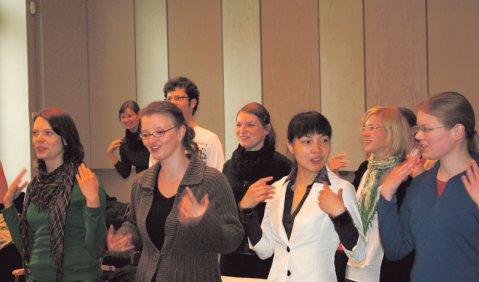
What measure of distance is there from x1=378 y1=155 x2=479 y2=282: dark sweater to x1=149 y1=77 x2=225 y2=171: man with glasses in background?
1.72 m

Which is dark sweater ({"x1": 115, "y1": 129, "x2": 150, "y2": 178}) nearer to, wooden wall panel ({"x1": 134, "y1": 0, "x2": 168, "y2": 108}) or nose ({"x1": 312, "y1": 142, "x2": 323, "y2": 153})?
wooden wall panel ({"x1": 134, "y1": 0, "x2": 168, "y2": 108})

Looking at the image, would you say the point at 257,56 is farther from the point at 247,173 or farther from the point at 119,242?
the point at 119,242

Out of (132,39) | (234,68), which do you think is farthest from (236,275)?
(132,39)

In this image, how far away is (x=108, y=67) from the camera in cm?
757

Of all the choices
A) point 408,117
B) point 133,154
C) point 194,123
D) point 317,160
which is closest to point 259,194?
point 317,160

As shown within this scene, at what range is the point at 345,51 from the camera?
6098mm

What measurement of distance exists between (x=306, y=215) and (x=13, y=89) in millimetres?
5323

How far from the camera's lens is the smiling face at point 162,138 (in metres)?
2.66

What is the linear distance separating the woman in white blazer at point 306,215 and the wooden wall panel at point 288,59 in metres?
3.60

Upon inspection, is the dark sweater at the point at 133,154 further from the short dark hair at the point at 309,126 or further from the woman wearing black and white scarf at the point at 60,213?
the short dark hair at the point at 309,126

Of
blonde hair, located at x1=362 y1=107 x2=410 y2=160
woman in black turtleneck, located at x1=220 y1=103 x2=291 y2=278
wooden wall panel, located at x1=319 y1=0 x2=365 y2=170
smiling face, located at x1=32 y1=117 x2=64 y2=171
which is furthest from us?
wooden wall panel, located at x1=319 y1=0 x2=365 y2=170

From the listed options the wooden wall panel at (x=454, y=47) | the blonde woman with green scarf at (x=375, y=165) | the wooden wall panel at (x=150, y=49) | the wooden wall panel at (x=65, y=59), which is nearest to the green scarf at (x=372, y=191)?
the blonde woman with green scarf at (x=375, y=165)

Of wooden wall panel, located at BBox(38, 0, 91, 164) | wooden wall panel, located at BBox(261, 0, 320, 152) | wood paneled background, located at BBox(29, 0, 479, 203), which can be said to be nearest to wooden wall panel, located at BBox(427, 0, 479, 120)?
wood paneled background, located at BBox(29, 0, 479, 203)

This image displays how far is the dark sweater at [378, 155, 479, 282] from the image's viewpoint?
2.27m
